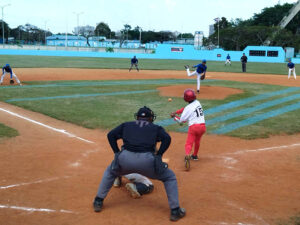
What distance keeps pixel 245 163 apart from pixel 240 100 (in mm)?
9845

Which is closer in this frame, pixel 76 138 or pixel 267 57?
pixel 76 138

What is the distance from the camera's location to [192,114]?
7605mm

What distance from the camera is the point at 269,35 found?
81.8 meters

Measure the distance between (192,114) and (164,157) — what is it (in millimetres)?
1532

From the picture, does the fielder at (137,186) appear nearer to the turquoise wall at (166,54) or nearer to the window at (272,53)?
the window at (272,53)

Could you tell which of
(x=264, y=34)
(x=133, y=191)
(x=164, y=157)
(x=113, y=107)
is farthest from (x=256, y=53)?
(x=133, y=191)

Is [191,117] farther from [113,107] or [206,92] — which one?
[206,92]

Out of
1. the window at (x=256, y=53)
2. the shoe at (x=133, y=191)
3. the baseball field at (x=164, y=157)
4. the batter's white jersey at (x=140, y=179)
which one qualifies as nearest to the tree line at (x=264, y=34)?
the window at (x=256, y=53)

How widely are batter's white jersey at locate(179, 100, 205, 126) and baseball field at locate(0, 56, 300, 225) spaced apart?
109cm

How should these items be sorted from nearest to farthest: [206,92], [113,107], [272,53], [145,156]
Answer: [145,156]
[113,107]
[206,92]
[272,53]

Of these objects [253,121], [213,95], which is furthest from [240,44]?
[253,121]

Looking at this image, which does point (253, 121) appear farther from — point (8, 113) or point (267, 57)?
point (267, 57)

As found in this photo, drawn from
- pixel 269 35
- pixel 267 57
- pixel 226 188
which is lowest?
pixel 226 188

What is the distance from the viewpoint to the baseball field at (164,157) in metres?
5.33
